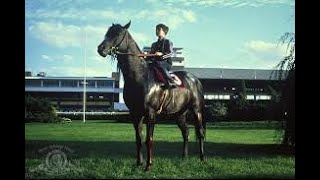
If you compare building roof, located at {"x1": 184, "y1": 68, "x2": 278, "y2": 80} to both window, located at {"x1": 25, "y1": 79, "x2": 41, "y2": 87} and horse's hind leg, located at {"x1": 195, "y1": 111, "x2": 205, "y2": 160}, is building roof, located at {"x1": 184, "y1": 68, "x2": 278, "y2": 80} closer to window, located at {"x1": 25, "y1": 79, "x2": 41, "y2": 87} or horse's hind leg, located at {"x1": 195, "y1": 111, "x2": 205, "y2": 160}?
horse's hind leg, located at {"x1": 195, "y1": 111, "x2": 205, "y2": 160}

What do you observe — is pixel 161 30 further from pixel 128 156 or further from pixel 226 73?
pixel 128 156

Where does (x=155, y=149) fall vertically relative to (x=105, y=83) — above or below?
below

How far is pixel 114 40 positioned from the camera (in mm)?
8695

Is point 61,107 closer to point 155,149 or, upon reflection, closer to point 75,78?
point 75,78

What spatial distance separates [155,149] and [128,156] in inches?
59.5

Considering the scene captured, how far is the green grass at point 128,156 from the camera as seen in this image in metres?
8.47

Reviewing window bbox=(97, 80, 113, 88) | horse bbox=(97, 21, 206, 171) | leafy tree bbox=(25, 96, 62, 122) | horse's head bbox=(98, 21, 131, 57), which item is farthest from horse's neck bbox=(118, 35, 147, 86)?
leafy tree bbox=(25, 96, 62, 122)

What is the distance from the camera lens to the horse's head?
8.52 meters

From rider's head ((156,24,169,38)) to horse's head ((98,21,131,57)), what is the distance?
81 centimetres

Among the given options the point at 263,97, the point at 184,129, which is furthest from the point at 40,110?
the point at 263,97

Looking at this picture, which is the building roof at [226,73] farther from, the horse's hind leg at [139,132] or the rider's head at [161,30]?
the horse's hind leg at [139,132]

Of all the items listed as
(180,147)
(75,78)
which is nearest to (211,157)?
(180,147)

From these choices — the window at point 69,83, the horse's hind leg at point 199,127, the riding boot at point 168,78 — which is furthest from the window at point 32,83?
the horse's hind leg at point 199,127

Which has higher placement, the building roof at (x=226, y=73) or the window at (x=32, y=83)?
the building roof at (x=226, y=73)
